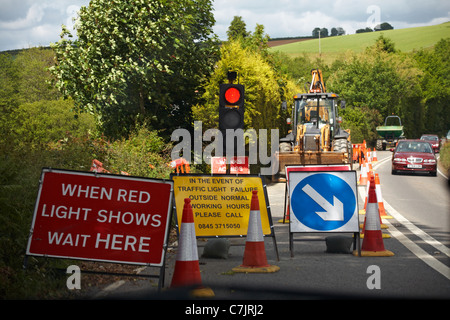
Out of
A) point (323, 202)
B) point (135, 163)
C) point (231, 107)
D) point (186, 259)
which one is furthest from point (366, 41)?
point (186, 259)

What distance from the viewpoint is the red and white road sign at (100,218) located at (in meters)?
6.69

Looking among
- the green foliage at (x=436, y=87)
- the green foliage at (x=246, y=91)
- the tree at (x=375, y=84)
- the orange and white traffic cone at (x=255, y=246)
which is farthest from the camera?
the green foliage at (x=436, y=87)

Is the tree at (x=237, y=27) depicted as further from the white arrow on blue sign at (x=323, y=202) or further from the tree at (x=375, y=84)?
the white arrow on blue sign at (x=323, y=202)

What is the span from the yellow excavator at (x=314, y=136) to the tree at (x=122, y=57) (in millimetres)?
5127

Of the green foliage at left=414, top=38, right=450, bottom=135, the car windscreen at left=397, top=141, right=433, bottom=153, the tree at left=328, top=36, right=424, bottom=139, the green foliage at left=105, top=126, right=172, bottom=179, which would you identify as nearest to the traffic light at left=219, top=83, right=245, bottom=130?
the green foliage at left=105, top=126, right=172, bottom=179

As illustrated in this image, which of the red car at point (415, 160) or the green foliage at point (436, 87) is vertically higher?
the green foliage at point (436, 87)

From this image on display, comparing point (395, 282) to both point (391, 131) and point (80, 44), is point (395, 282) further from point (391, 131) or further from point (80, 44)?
point (391, 131)

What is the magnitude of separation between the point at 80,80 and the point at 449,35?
371 feet

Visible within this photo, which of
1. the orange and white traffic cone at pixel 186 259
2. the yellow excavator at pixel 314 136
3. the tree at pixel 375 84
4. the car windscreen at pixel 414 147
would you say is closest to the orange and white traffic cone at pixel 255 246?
the orange and white traffic cone at pixel 186 259

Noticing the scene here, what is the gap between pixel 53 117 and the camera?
32.8 metres

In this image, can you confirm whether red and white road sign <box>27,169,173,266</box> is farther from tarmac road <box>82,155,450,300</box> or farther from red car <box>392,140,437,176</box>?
red car <box>392,140,437,176</box>

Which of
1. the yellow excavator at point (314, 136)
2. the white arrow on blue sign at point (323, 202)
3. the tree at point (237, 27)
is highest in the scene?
the tree at point (237, 27)

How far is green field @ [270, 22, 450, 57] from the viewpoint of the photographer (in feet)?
437
